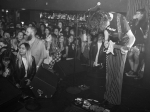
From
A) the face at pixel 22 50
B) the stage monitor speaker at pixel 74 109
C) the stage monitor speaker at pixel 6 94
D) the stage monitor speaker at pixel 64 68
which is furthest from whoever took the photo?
the stage monitor speaker at pixel 64 68

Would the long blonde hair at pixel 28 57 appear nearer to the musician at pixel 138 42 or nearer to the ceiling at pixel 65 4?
the musician at pixel 138 42

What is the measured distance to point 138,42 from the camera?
4891 millimetres

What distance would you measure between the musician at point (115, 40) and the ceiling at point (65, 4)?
3676mm

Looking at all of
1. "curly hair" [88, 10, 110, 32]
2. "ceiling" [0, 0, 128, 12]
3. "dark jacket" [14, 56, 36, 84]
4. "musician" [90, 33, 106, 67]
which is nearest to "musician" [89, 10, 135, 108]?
"curly hair" [88, 10, 110, 32]

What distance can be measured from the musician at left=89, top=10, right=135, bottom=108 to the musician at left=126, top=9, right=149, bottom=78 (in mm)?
2199

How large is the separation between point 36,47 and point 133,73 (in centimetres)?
362

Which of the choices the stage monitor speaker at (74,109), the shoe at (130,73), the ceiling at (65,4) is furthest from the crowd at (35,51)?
the ceiling at (65,4)

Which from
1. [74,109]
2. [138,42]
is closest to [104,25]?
[74,109]

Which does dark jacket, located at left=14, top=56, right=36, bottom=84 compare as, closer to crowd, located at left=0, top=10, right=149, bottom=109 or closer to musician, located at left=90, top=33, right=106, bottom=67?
crowd, located at left=0, top=10, right=149, bottom=109

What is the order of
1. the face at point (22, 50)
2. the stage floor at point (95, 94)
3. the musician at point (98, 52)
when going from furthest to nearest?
the musician at point (98, 52) < the face at point (22, 50) < the stage floor at point (95, 94)

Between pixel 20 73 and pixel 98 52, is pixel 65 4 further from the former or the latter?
pixel 20 73

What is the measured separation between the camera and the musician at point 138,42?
14.9 feet

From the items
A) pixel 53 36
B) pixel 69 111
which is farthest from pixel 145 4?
pixel 69 111

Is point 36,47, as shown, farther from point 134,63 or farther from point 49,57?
point 134,63
